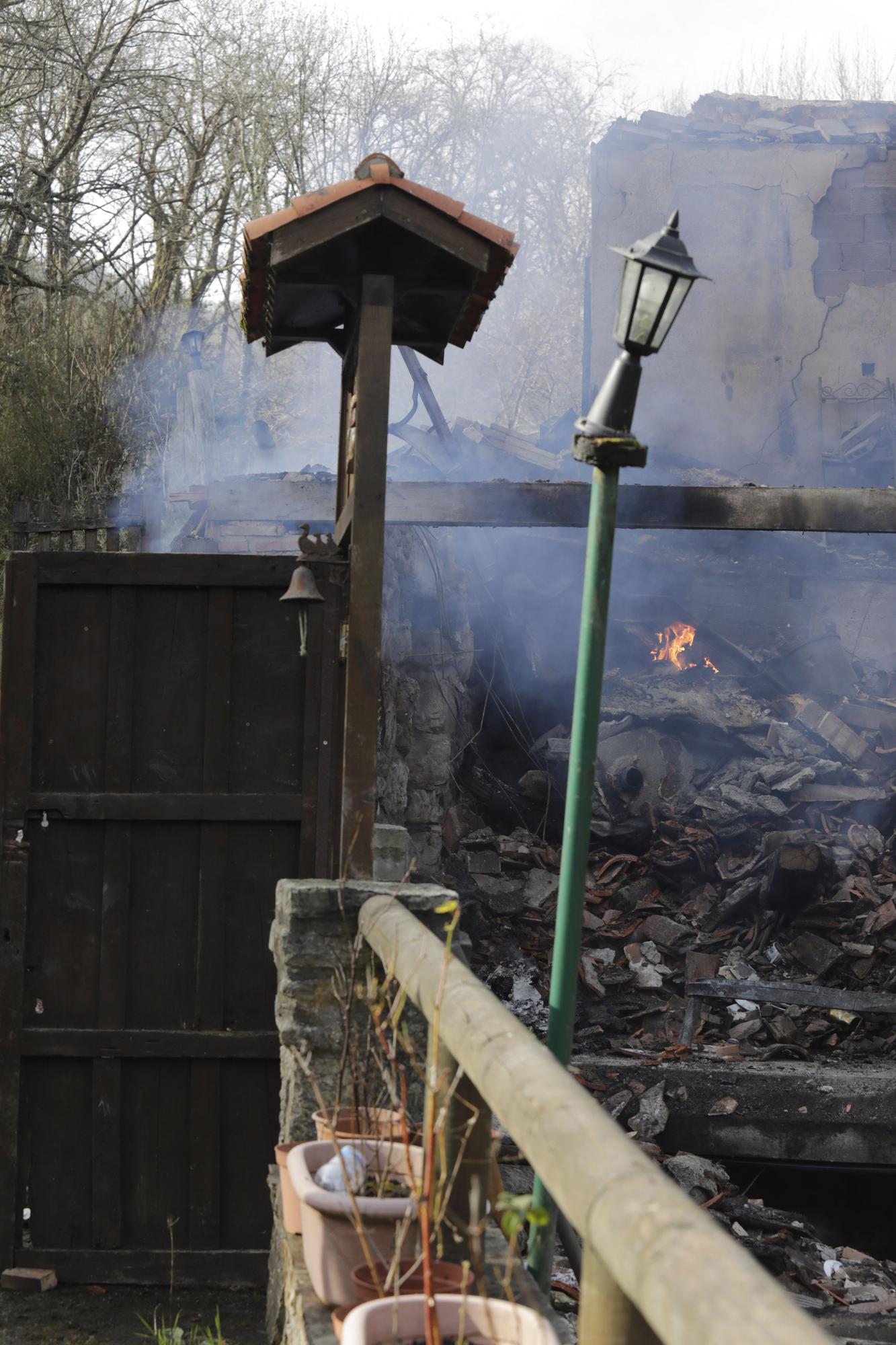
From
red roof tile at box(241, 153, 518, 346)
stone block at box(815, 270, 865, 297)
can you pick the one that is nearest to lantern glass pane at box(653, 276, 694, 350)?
red roof tile at box(241, 153, 518, 346)

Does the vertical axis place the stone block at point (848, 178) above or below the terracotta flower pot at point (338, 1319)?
above

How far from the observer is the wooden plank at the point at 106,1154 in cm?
498

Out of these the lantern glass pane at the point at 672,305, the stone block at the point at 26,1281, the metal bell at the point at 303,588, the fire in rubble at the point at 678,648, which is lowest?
the stone block at the point at 26,1281

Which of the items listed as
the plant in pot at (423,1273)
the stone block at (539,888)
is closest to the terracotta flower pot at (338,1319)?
the plant in pot at (423,1273)

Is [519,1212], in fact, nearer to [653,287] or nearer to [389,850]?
[653,287]

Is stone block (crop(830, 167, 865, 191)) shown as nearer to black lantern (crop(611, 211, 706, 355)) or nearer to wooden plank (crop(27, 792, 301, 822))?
wooden plank (crop(27, 792, 301, 822))

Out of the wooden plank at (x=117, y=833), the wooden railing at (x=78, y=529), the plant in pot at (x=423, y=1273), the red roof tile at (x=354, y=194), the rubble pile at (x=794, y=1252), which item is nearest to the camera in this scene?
the plant in pot at (x=423, y=1273)

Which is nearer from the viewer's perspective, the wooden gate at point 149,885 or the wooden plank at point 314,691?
the wooden gate at point 149,885

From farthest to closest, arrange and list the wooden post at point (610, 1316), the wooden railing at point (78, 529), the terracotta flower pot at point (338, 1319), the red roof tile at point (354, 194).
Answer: the wooden railing at point (78, 529) < the red roof tile at point (354, 194) < the terracotta flower pot at point (338, 1319) < the wooden post at point (610, 1316)

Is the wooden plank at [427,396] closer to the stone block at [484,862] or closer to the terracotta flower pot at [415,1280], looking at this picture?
the stone block at [484,862]

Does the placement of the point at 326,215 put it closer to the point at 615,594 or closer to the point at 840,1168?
the point at 840,1168

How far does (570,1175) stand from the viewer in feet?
5.86

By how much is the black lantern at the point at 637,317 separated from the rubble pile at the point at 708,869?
6332 millimetres

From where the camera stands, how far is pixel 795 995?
9406 mm
